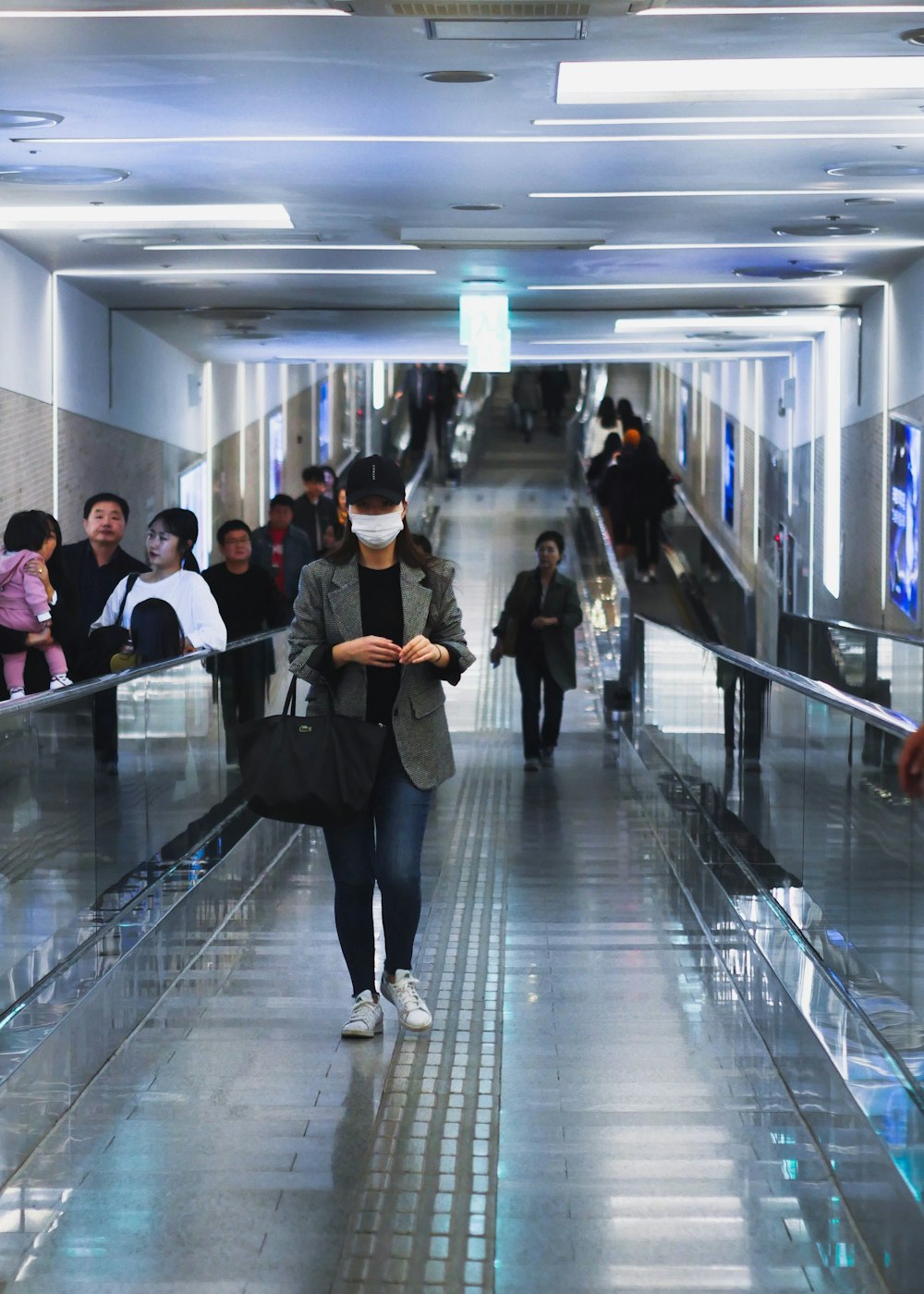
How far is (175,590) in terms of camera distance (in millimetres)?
7828

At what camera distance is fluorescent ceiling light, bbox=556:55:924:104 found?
7.18 metres

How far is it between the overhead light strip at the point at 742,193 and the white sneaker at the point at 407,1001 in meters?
5.84

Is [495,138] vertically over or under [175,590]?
over

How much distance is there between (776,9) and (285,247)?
624 cm

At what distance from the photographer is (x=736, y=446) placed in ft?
75.9

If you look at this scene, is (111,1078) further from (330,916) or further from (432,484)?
(432,484)

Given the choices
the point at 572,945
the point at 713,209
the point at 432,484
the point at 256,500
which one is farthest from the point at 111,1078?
the point at 432,484

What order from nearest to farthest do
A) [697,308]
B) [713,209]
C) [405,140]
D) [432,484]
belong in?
[405,140] < [713,209] < [697,308] < [432,484]

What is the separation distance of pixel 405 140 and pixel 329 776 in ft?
14.8

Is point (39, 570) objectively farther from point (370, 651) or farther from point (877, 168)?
point (877, 168)

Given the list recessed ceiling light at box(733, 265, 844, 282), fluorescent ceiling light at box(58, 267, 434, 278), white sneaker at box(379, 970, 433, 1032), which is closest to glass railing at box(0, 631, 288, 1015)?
white sneaker at box(379, 970, 433, 1032)

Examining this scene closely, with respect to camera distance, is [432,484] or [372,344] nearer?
[372,344]

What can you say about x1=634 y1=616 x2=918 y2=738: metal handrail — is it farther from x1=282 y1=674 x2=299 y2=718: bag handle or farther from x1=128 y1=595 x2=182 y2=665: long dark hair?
x1=128 y1=595 x2=182 y2=665: long dark hair

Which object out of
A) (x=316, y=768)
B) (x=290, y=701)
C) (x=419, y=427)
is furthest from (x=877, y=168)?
(x=419, y=427)
